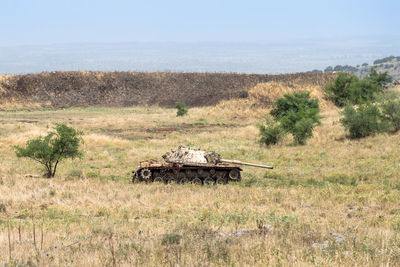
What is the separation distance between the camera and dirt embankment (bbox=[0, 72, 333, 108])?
9088cm

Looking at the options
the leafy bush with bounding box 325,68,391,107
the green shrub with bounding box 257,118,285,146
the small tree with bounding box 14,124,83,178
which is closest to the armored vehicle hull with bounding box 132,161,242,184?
the small tree with bounding box 14,124,83,178

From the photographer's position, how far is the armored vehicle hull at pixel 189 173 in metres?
20.5

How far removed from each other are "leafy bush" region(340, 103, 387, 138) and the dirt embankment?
5095cm

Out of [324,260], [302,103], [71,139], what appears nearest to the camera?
[324,260]

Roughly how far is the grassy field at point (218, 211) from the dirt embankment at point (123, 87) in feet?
192

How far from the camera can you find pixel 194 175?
68.4 ft

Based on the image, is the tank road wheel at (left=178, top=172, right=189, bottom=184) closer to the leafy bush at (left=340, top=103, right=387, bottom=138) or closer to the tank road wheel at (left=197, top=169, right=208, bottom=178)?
the tank road wheel at (left=197, top=169, right=208, bottom=178)

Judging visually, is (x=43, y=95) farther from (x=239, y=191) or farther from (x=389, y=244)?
(x=389, y=244)

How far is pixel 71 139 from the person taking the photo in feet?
75.4

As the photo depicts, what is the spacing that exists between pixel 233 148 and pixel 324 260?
26.4 meters

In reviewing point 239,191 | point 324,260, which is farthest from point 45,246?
point 239,191

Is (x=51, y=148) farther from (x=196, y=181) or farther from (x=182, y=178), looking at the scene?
(x=196, y=181)

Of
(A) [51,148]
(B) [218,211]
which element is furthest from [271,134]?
(B) [218,211]

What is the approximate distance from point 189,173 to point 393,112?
22642mm
